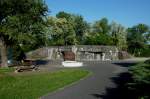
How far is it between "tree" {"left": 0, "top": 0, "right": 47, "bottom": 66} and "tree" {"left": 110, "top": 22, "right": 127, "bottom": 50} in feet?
223

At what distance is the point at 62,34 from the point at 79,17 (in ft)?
64.9

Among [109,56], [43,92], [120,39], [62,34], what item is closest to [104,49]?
[109,56]

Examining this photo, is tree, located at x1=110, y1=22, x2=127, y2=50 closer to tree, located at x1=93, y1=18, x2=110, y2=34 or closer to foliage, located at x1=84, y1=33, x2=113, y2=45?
tree, located at x1=93, y1=18, x2=110, y2=34

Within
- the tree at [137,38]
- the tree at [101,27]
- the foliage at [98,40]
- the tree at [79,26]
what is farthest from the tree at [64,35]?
the tree at [137,38]

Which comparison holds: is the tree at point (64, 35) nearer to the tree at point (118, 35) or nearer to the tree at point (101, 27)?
the tree at point (118, 35)

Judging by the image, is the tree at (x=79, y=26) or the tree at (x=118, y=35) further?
the tree at (x=79, y=26)

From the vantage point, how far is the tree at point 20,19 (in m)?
43.0

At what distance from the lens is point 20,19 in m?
43.2

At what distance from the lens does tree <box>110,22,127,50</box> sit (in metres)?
113

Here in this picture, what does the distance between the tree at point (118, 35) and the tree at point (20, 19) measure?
223 ft

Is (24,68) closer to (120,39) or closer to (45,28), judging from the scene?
(45,28)

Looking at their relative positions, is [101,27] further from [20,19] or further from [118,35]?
[20,19]

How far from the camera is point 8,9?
44.1 metres

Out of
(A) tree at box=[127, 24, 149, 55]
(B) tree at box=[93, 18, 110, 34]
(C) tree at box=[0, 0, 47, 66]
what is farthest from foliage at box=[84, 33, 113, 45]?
(C) tree at box=[0, 0, 47, 66]
